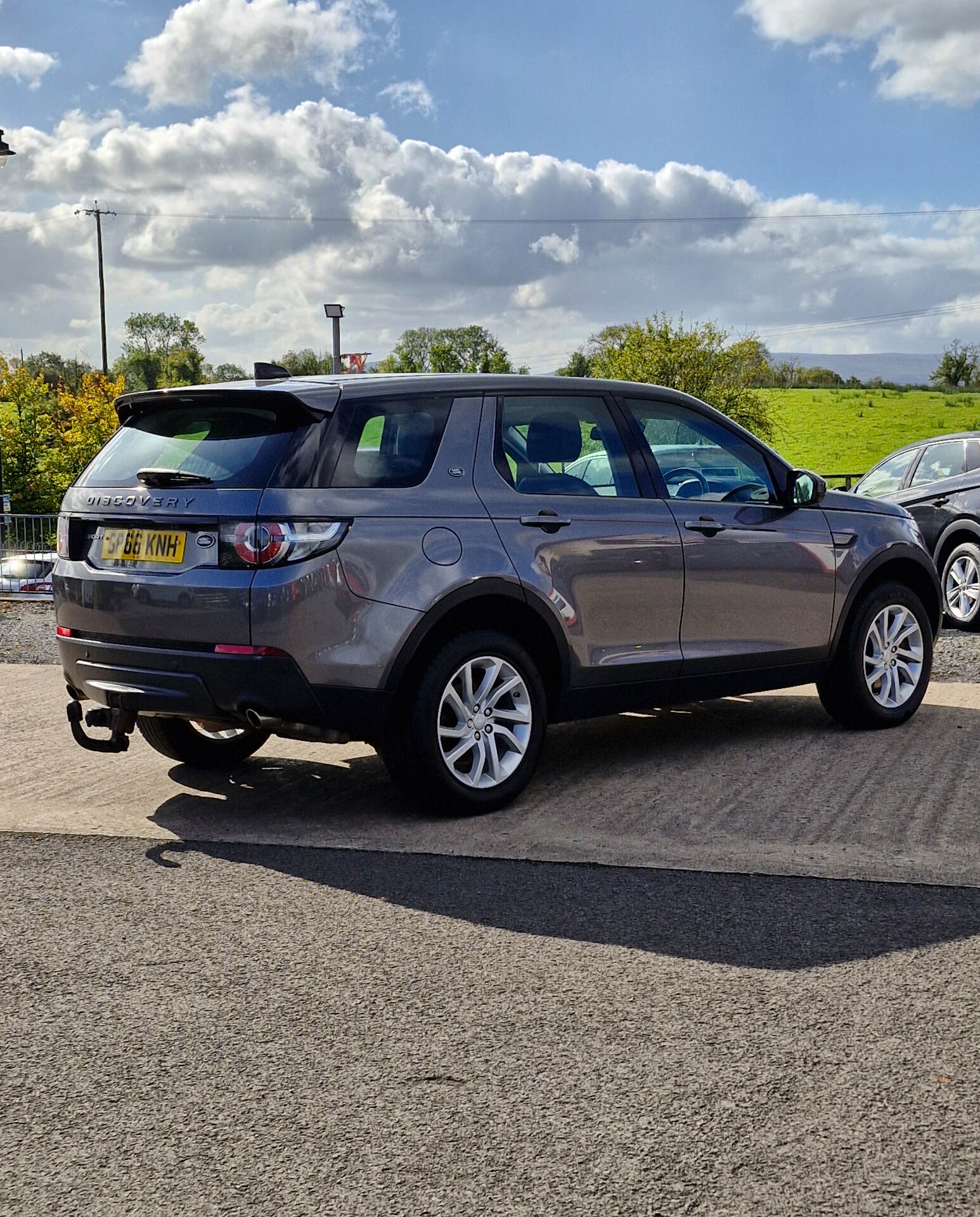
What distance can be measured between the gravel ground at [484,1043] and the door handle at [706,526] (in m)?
2.06

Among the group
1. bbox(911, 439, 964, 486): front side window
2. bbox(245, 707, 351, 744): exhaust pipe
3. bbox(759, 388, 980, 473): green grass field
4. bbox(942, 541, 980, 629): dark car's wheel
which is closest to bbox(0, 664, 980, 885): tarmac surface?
bbox(245, 707, 351, 744): exhaust pipe

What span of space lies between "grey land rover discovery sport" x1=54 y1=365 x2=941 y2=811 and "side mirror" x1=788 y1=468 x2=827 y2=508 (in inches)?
4.2

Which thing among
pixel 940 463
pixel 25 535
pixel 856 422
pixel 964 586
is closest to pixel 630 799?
pixel 964 586

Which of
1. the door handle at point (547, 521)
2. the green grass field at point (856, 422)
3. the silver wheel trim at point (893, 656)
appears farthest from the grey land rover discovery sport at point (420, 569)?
the green grass field at point (856, 422)

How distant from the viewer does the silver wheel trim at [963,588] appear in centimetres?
1205

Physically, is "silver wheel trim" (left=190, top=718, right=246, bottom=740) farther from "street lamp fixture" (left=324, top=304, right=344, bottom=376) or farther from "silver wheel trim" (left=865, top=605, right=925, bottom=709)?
"street lamp fixture" (left=324, top=304, right=344, bottom=376)

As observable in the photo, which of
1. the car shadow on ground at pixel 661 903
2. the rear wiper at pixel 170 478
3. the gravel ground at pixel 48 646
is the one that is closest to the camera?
the car shadow on ground at pixel 661 903

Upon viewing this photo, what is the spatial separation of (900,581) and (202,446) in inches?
164

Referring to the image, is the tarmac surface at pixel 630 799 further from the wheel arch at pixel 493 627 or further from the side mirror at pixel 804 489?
the side mirror at pixel 804 489

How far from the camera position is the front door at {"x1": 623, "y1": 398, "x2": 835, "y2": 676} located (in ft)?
21.7

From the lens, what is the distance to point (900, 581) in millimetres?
7863

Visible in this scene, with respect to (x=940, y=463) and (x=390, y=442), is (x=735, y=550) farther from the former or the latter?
(x=940, y=463)

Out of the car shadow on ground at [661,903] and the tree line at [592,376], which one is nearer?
the car shadow on ground at [661,903]

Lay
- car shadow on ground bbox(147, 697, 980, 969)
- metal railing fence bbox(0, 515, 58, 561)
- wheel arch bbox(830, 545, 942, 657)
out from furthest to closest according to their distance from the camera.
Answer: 1. metal railing fence bbox(0, 515, 58, 561)
2. wheel arch bbox(830, 545, 942, 657)
3. car shadow on ground bbox(147, 697, 980, 969)
